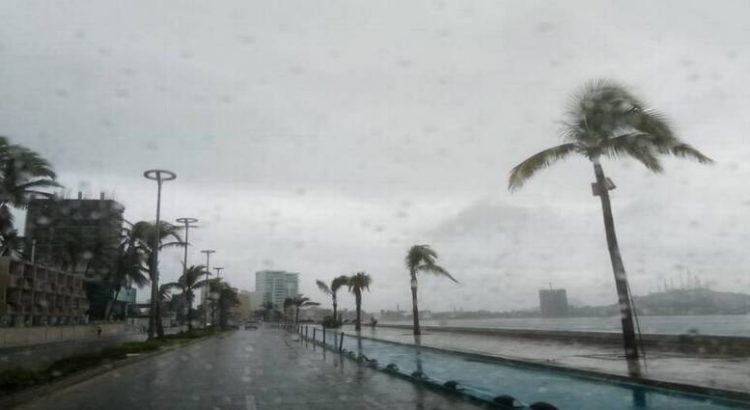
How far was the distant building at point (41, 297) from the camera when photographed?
177 feet

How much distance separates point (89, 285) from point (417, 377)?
299 ft

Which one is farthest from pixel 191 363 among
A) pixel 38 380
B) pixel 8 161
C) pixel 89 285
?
pixel 89 285

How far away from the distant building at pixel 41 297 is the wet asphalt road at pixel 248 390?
3825 centimetres

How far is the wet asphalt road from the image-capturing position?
1027 centimetres

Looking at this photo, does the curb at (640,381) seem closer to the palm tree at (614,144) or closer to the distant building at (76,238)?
the palm tree at (614,144)

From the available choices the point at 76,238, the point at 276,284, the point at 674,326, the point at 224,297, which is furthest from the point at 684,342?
the point at 276,284

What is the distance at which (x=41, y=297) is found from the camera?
6200cm

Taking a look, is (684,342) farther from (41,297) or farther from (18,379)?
(41,297)

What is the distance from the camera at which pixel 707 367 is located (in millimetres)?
12422

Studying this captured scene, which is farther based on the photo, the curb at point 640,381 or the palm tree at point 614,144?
the palm tree at point 614,144

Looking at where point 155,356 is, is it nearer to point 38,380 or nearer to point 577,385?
point 38,380

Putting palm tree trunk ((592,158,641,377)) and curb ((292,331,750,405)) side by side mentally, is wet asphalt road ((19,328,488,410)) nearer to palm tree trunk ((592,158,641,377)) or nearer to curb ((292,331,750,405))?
curb ((292,331,750,405))

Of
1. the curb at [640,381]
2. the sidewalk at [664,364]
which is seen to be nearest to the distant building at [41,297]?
the sidewalk at [664,364]

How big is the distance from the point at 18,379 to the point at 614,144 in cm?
1491
